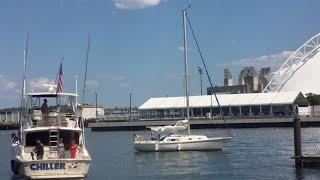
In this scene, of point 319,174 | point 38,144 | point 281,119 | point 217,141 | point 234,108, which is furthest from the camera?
point 234,108

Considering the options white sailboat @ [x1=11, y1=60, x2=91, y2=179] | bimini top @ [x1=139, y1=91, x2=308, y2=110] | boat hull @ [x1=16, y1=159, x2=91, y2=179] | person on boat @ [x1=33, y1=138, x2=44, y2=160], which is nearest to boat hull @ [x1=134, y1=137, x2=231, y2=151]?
white sailboat @ [x1=11, y1=60, x2=91, y2=179]

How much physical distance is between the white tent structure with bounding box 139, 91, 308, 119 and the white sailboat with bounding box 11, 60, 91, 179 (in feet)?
436

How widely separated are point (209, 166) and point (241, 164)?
3.08 m

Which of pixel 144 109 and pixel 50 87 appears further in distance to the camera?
pixel 144 109

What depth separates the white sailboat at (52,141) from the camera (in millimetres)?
39219

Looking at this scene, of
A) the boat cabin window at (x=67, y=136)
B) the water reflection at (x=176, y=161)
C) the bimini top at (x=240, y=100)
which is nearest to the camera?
the boat cabin window at (x=67, y=136)

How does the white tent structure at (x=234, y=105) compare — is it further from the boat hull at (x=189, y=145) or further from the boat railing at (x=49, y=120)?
the boat railing at (x=49, y=120)

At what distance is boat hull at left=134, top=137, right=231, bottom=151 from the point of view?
2702 inches

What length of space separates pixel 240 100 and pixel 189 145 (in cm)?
11867

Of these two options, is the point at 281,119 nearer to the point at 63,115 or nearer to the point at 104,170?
the point at 104,170

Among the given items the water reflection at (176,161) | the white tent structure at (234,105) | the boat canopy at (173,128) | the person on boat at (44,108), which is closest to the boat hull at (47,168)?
the person on boat at (44,108)

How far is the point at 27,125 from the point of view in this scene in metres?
43.2

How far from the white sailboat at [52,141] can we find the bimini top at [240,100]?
13522 cm

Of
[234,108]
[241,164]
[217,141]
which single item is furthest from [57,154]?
[234,108]
